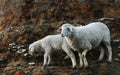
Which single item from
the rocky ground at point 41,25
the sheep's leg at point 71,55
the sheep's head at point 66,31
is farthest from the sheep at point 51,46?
the sheep's head at point 66,31

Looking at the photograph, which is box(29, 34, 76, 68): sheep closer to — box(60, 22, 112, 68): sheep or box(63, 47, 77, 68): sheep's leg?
box(63, 47, 77, 68): sheep's leg

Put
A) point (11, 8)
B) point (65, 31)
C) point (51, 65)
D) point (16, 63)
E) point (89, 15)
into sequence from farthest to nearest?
point (11, 8), point (89, 15), point (16, 63), point (51, 65), point (65, 31)

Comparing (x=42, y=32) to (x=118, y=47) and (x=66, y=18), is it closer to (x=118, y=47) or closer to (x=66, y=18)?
(x=66, y=18)

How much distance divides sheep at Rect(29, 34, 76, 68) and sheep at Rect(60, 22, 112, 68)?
197 mm

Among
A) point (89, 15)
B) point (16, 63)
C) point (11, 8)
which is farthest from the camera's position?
point (11, 8)

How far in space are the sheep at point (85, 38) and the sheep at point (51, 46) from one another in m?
0.20

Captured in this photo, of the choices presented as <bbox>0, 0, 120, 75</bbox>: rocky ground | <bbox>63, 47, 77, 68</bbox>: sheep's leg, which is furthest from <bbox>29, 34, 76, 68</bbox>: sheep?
<bbox>0, 0, 120, 75</bbox>: rocky ground

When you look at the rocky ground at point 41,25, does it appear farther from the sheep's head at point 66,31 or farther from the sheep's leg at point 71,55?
the sheep's head at point 66,31

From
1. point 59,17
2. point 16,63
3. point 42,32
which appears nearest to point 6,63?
point 16,63

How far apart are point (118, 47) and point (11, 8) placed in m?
3.53

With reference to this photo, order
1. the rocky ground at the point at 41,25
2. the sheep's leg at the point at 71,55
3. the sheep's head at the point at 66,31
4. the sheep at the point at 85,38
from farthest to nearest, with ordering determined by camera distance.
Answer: the rocky ground at the point at 41,25 → the sheep's leg at the point at 71,55 → the sheep at the point at 85,38 → the sheep's head at the point at 66,31

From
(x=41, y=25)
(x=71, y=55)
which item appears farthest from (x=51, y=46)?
(x=41, y=25)

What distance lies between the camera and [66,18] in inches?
382

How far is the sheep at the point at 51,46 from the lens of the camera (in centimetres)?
805
